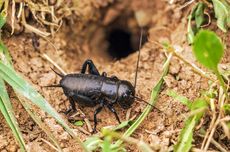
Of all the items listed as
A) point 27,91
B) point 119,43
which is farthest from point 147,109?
point 119,43

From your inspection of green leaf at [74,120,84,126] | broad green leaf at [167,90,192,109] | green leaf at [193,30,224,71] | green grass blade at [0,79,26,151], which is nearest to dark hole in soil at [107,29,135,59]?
green leaf at [74,120,84,126]

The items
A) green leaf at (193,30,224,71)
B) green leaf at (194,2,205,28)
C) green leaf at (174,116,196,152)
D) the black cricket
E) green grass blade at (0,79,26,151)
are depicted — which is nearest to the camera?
green leaf at (193,30,224,71)

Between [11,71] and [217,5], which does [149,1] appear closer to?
[217,5]

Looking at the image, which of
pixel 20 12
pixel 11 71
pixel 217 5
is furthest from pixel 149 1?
pixel 11 71

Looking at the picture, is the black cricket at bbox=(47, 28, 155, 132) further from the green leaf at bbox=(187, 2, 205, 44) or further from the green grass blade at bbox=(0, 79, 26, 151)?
the green leaf at bbox=(187, 2, 205, 44)

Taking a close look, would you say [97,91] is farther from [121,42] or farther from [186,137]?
[121,42]

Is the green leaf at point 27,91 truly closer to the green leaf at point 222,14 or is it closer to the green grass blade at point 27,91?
the green grass blade at point 27,91
